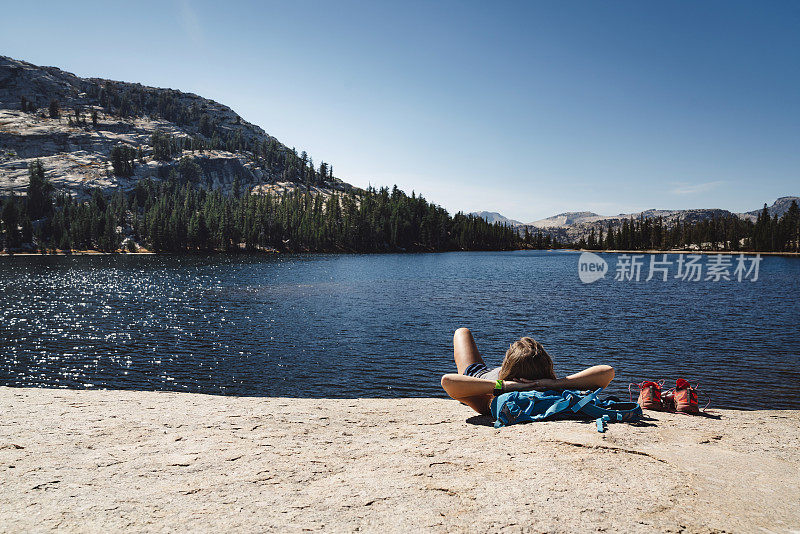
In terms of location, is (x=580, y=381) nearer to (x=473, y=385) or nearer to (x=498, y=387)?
(x=498, y=387)

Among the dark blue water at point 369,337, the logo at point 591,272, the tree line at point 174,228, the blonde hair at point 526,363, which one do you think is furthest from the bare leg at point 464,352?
the tree line at point 174,228

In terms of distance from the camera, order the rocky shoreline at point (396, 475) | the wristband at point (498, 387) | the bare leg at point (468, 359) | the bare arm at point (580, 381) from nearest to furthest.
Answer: the rocky shoreline at point (396, 475), the wristband at point (498, 387), the bare arm at point (580, 381), the bare leg at point (468, 359)

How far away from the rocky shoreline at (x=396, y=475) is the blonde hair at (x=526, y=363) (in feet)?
3.54

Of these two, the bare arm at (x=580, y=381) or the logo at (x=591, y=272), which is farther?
the logo at (x=591, y=272)

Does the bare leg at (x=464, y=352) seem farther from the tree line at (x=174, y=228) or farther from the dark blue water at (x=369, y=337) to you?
the tree line at (x=174, y=228)

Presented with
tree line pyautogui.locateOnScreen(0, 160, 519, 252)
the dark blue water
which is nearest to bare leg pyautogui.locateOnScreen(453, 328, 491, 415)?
the dark blue water

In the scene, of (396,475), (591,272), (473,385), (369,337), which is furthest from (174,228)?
(396,475)

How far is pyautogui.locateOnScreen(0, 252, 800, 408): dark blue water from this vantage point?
20469 millimetres

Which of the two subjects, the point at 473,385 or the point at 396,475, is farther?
the point at 473,385

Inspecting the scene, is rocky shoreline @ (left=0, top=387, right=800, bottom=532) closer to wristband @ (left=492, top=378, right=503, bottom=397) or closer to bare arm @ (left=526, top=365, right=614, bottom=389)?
wristband @ (left=492, top=378, right=503, bottom=397)

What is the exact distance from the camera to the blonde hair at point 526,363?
8812mm

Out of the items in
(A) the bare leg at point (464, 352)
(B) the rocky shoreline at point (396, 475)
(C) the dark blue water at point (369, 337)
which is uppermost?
(A) the bare leg at point (464, 352)

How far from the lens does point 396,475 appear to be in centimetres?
635

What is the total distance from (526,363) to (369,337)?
70.5 feet
